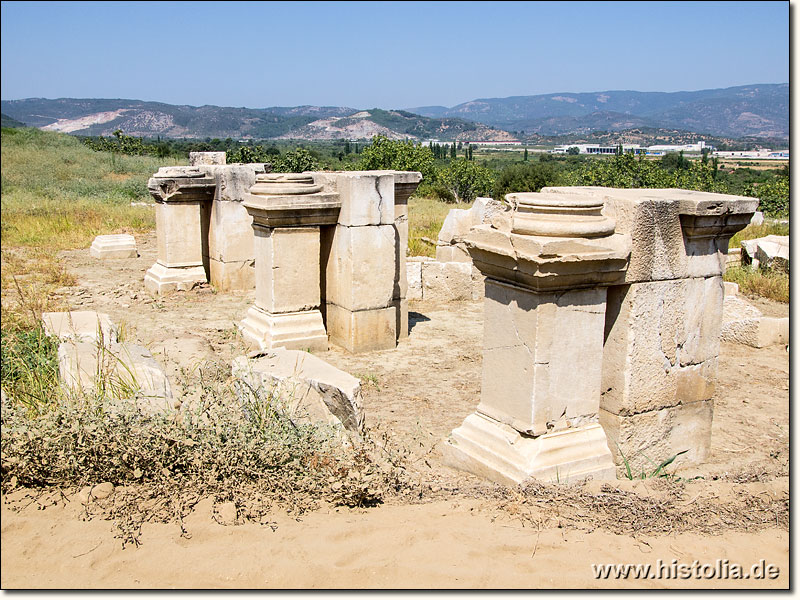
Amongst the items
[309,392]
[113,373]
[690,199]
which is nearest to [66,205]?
[113,373]

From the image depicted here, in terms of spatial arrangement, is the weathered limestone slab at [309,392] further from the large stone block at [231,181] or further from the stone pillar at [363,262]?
the large stone block at [231,181]

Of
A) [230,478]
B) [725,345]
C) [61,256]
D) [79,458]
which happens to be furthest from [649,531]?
[61,256]

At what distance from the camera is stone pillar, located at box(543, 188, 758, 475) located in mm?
3832

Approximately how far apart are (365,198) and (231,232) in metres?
3.45

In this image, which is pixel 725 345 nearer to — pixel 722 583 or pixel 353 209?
pixel 353 209

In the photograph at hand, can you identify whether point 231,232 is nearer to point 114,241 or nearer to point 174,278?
point 174,278

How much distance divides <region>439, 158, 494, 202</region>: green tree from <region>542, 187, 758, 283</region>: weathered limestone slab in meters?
27.6

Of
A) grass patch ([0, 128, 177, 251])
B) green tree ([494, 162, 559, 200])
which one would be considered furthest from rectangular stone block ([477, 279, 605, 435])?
green tree ([494, 162, 559, 200])

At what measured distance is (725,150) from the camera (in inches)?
5000

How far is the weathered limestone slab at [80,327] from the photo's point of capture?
5152 mm

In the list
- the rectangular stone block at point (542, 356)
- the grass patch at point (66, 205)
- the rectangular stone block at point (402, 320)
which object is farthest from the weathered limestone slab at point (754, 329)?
the grass patch at point (66, 205)

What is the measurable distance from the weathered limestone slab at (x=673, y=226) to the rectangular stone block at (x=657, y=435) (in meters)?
0.86

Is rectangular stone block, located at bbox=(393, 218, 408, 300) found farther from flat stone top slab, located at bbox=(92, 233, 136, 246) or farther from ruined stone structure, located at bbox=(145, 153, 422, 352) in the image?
flat stone top slab, located at bbox=(92, 233, 136, 246)

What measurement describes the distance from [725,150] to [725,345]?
13476 centimetres
